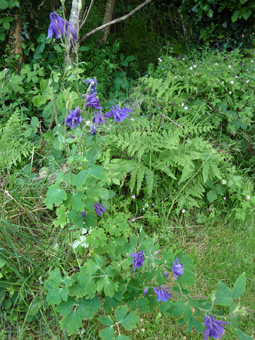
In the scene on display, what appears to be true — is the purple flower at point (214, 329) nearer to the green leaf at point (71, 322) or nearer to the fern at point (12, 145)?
the green leaf at point (71, 322)

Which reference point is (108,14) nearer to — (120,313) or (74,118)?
(74,118)

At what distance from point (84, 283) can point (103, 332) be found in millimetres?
238

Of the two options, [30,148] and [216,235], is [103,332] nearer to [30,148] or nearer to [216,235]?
[216,235]

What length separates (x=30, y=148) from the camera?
9.37 ft

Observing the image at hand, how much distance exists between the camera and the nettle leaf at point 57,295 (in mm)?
1544

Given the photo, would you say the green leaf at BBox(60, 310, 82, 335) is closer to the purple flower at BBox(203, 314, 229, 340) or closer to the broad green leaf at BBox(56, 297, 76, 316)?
the broad green leaf at BBox(56, 297, 76, 316)

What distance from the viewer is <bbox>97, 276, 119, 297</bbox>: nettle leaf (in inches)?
60.3

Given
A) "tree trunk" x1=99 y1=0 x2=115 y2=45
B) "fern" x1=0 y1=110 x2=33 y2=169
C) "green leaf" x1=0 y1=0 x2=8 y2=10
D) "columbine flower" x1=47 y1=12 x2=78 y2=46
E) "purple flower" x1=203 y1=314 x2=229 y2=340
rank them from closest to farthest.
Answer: "purple flower" x1=203 y1=314 x2=229 y2=340
"columbine flower" x1=47 y1=12 x2=78 y2=46
"fern" x1=0 y1=110 x2=33 y2=169
"green leaf" x1=0 y1=0 x2=8 y2=10
"tree trunk" x1=99 y1=0 x2=115 y2=45

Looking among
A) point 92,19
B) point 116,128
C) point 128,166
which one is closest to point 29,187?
point 128,166

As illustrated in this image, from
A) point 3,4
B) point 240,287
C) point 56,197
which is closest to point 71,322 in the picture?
point 56,197

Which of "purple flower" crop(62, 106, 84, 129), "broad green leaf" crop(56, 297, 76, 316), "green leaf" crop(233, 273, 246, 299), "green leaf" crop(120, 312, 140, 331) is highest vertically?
"purple flower" crop(62, 106, 84, 129)

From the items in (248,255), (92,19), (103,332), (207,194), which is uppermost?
(92,19)

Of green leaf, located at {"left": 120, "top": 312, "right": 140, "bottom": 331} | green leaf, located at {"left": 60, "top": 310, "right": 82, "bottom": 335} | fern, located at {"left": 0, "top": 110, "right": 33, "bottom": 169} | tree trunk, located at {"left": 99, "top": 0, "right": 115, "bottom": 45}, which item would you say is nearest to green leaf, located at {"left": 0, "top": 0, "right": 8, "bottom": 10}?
fern, located at {"left": 0, "top": 110, "right": 33, "bottom": 169}

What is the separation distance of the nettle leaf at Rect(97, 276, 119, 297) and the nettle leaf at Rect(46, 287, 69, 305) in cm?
17
